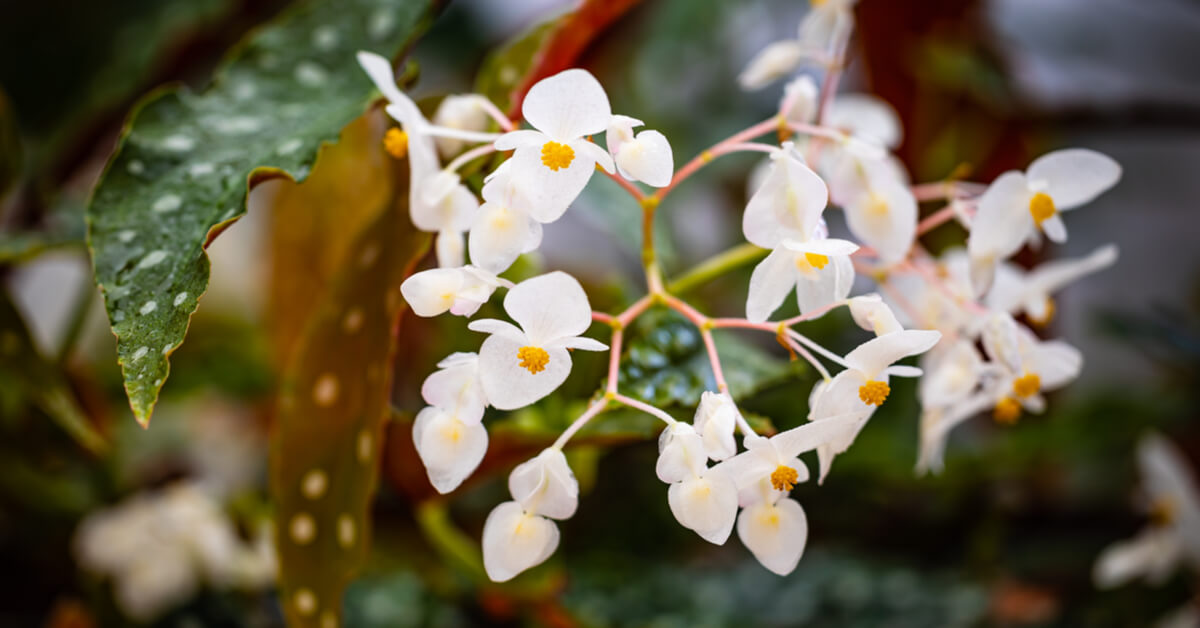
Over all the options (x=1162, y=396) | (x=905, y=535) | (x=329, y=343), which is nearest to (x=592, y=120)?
(x=329, y=343)

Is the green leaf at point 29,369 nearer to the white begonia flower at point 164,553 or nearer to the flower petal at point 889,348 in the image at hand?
the white begonia flower at point 164,553

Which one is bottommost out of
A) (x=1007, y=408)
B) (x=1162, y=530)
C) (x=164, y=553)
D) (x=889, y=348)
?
(x=1162, y=530)

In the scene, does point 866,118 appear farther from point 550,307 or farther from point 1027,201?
point 550,307

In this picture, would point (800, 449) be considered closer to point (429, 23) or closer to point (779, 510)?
point (779, 510)

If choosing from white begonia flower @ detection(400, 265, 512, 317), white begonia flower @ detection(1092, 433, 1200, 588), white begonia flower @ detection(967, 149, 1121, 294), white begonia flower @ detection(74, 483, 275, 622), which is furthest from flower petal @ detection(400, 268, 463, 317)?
white begonia flower @ detection(1092, 433, 1200, 588)

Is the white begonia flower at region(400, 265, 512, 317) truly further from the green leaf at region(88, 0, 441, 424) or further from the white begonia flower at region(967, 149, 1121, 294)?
the white begonia flower at region(967, 149, 1121, 294)

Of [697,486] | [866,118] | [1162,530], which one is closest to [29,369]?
[697,486]
